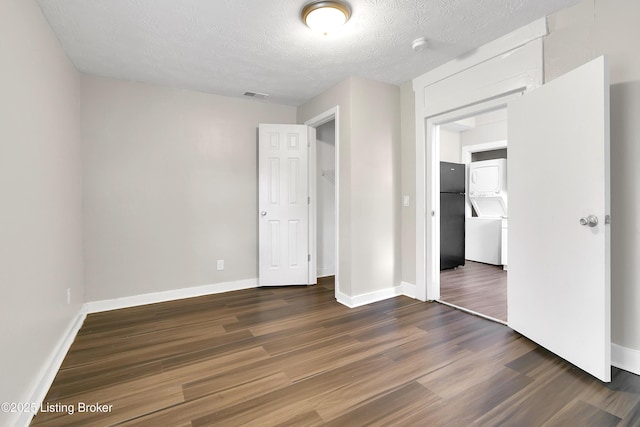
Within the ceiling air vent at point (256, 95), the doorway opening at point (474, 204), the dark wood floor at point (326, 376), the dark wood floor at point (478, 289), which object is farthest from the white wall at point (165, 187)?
the doorway opening at point (474, 204)

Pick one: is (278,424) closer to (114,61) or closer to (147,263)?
(147,263)

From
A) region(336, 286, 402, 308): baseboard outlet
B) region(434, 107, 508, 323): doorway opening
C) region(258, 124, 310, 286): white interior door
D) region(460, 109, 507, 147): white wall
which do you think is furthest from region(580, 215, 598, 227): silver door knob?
region(460, 109, 507, 147): white wall

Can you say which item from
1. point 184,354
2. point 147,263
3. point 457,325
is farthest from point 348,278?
point 147,263

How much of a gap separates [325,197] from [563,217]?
2.87m

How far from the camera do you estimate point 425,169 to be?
10.4 ft

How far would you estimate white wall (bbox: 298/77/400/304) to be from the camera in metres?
3.12

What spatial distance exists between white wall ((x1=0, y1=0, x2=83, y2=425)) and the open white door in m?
3.05

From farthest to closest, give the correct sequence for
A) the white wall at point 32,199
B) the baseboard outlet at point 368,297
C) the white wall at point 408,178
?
the white wall at point 408,178 → the baseboard outlet at point 368,297 → the white wall at point 32,199

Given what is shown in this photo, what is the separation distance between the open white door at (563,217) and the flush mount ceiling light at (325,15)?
150cm

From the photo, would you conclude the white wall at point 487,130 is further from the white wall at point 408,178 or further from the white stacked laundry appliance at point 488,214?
the white wall at point 408,178

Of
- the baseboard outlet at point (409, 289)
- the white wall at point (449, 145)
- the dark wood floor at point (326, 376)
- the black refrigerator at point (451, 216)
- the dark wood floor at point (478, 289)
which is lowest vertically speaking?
the dark wood floor at point (326, 376)

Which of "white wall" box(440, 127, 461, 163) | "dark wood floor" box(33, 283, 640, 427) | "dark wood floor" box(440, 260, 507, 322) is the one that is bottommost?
"dark wood floor" box(33, 283, 640, 427)

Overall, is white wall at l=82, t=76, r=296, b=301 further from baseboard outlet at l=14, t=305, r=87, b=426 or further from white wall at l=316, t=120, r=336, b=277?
white wall at l=316, t=120, r=336, b=277

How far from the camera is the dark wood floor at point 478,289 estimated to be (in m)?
2.97
